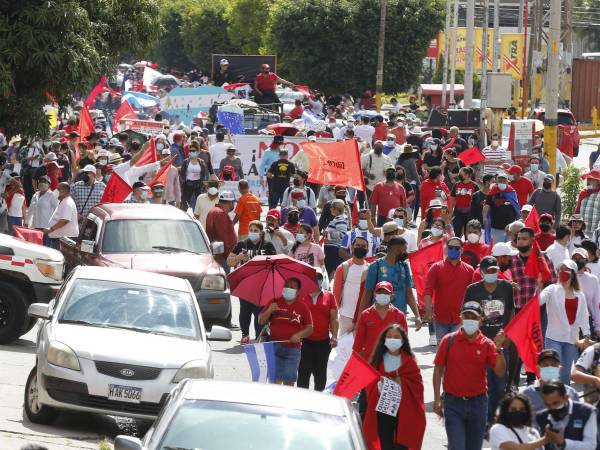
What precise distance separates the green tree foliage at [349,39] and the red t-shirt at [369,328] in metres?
49.4

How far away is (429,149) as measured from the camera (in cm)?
3041

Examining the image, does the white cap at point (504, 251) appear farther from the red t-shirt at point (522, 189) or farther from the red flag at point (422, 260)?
the red t-shirt at point (522, 189)

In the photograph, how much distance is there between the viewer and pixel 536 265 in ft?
51.8

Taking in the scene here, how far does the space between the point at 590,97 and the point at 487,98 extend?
34.1 metres

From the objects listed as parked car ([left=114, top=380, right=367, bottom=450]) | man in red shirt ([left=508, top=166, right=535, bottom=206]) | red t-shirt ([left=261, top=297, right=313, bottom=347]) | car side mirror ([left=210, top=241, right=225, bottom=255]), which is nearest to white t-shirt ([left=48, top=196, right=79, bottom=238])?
car side mirror ([left=210, top=241, right=225, bottom=255])

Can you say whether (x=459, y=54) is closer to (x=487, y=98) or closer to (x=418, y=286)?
(x=487, y=98)

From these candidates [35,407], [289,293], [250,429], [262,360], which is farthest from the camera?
[289,293]

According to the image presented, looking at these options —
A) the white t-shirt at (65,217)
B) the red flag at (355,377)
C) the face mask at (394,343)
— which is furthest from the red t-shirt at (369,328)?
the white t-shirt at (65,217)

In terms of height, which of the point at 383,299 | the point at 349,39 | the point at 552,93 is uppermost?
the point at 349,39

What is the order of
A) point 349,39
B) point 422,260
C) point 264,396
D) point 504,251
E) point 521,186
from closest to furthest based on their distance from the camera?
point 264,396 < point 504,251 < point 422,260 < point 521,186 < point 349,39

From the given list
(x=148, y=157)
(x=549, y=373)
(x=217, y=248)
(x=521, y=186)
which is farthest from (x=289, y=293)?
(x=148, y=157)

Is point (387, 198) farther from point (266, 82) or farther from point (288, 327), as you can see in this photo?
point (266, 82)

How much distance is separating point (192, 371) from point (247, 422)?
3987mm

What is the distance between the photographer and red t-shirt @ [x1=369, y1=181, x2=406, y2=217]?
74.2ft
